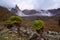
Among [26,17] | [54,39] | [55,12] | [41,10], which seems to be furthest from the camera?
[55,12]

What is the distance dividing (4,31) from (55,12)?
15.6 metres

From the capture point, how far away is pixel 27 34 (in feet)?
63.9

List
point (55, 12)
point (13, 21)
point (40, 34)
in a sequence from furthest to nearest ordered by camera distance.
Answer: point (55, 12)
point (13, 21)
point (40, 34)

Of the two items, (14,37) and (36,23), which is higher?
(36,23)

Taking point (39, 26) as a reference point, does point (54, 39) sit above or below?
below

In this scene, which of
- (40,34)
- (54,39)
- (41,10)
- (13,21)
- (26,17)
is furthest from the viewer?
(41,10)

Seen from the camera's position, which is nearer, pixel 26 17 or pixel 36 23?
pixel 36 23

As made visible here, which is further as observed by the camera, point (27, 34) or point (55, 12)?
point (55, 12)

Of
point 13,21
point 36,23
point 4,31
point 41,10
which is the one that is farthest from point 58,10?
point 36,23

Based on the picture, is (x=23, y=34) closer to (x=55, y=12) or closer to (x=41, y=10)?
(x=41, y=10)

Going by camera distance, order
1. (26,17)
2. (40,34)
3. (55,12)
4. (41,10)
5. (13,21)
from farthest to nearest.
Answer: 1. (55,12)
2. (41,10)
3. (26,17)
4. (13,21)
5. (40,34)

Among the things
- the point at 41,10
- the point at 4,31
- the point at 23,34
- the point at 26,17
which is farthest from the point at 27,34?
the point at 41,10

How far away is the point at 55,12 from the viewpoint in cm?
3459

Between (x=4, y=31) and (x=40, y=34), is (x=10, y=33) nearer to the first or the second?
(x=4, y=31)
